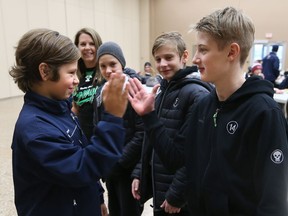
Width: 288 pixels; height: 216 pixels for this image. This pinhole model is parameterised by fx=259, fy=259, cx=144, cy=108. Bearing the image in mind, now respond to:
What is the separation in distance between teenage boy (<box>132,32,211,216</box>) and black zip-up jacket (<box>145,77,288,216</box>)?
0.85 feet

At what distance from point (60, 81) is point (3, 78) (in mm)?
7292

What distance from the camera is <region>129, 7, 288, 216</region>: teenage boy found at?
2.94ft

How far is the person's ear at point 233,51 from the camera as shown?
102 cm

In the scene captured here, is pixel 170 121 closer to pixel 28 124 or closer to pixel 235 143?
pixel 235 143

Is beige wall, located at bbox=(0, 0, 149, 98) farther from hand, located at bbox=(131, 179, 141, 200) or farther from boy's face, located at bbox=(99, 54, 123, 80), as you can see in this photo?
hand, located at bbox=(131, 179, 141, 200)

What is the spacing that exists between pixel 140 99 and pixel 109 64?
610mm

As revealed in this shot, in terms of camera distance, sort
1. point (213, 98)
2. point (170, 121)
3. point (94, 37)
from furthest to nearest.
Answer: point (94, 37), point (170, 121), point (213, 98)

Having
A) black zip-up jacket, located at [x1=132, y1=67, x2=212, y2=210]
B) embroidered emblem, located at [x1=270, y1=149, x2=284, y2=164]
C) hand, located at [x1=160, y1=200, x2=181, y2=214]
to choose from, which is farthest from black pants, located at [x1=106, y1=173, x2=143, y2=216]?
embroidered emblem, located at [x1=270, y1=149, x2=284, y2=164]

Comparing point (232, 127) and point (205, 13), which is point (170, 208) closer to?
point (232, 127)

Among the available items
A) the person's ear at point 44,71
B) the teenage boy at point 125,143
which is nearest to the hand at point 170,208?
the teenage boy at point 125,143

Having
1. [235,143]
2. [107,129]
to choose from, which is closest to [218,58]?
[235,143]

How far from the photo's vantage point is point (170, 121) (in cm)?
153

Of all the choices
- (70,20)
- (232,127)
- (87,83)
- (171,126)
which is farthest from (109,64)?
(70,20)

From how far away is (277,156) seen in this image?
890mm
